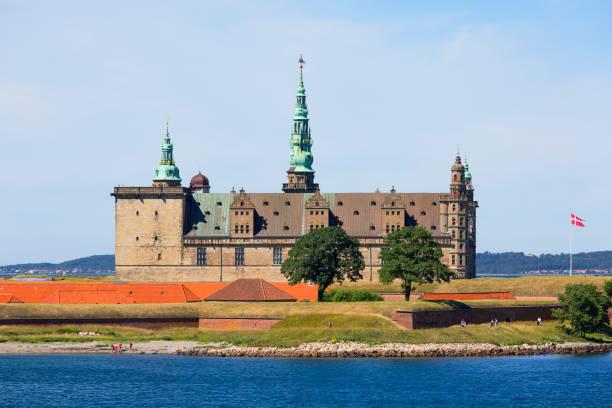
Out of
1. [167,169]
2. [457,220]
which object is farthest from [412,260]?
[167,169]

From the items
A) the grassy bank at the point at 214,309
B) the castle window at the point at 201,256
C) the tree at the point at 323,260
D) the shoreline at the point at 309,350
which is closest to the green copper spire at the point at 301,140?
the castle window at the point at 201,256

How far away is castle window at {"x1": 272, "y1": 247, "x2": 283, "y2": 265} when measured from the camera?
15445cm

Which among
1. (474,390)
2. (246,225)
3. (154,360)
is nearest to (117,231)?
(246,225)

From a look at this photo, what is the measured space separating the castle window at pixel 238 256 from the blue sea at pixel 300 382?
5526 centimetres

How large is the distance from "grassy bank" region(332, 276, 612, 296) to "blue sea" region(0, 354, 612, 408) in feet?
96.3

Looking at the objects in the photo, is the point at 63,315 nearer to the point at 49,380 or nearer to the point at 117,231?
the point at 49,380

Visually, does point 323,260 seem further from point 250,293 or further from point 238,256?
point 238,256

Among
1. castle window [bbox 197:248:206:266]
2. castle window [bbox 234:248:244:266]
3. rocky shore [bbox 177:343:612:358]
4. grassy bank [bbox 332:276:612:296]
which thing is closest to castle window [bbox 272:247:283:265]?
castle window [bbox 234:248:244:266]

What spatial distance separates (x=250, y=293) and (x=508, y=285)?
3977cm

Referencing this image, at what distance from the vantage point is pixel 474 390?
3300 inches

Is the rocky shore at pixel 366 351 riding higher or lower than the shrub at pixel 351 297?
lower

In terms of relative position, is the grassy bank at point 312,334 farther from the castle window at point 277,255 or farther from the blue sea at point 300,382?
the castle window at point 277,255

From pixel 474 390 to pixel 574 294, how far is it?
3202 centimetres

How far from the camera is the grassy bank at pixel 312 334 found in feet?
342
